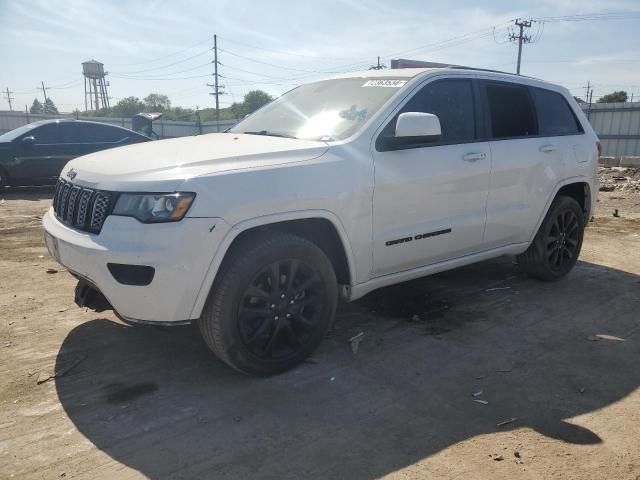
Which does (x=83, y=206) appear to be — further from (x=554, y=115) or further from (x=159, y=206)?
(x=554, y=115)

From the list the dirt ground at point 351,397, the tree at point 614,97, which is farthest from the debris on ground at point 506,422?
the tree at point 614,97

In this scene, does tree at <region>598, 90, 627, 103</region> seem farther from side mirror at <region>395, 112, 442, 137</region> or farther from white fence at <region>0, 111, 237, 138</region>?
side mirror at <region>395, 112, 442, 137</region>

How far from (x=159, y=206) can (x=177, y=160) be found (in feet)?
1.28

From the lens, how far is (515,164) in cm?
443

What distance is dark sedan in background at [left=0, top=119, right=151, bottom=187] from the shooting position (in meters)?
10.3

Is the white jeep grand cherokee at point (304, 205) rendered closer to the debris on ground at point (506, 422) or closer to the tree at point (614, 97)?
the debris on ground at point (506, 422)

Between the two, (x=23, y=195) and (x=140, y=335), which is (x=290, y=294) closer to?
(x=140, y=335)

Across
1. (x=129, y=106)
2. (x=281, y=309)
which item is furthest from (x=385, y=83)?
(x=129, y=106)

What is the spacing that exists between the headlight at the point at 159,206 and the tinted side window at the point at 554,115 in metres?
3.50

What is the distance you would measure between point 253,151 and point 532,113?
2877 mm

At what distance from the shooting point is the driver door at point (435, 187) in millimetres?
3561

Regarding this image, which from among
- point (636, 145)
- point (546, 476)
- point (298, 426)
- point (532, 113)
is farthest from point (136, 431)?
point (636, 145)

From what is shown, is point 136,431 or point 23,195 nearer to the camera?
point 136,431

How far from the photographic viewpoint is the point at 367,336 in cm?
392
